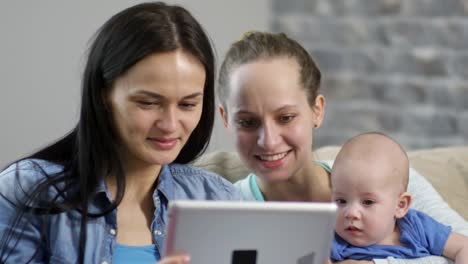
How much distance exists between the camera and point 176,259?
5.13ft

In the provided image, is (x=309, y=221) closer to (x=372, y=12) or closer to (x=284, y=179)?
(x=284, y=179)

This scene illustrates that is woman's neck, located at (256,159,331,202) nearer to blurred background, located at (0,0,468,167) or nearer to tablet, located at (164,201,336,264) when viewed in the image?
tablet, located at (164,201,336,264)

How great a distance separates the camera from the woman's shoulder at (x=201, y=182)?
211 cm

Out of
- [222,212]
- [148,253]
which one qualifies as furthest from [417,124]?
[222,212]

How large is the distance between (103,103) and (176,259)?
19.2 inches

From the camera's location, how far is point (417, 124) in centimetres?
388

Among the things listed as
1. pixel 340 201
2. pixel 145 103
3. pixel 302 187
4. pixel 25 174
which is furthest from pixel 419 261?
pixel 25 174

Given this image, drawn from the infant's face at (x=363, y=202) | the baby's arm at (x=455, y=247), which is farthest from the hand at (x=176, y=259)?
the baby's arm at (x=455, y=247)

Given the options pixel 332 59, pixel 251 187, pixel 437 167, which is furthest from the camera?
pixel 332 59

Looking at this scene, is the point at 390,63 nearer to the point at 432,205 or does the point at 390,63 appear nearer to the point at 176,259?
the point at 432,205

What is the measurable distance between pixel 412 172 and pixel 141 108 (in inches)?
36.4

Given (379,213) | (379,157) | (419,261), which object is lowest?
(419,261)

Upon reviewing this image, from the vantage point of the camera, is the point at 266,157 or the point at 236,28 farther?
the point at 236,28

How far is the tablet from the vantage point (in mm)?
1547
